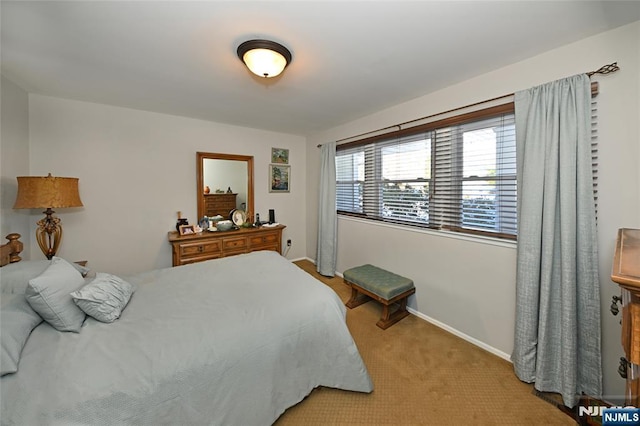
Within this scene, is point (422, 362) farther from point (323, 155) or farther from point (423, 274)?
point (323, 155)

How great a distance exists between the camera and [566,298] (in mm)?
1552

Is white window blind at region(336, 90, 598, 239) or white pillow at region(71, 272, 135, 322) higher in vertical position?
white window blind at region(336, 90, 598, 239)

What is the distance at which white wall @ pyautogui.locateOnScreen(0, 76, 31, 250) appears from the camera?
6.75 feet

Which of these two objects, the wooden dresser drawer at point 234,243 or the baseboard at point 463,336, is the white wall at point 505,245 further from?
the wooden dresser drawer at point 234,243

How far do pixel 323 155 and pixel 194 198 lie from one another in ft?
6.71

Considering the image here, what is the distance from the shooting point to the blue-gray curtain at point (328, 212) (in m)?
3.77

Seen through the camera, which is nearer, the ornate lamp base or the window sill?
the window sill

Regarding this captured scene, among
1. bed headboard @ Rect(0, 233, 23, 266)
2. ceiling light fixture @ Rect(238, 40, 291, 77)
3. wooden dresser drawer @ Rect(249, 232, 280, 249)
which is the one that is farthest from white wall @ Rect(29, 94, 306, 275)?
ceiling light fixture @ Rect(238, 40, 291, 77)

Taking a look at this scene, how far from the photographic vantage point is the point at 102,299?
1.38m

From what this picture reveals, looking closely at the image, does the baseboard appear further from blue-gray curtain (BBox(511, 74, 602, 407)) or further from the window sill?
the window sill

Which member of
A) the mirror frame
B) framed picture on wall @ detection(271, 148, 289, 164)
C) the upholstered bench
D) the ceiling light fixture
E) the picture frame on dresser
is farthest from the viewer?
framed picture on wall @ detection(271, 148, 289, 164)

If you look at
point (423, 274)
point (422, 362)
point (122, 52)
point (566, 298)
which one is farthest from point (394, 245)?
point (122, 52)

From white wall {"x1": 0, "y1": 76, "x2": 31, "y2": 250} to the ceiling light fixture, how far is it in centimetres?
219

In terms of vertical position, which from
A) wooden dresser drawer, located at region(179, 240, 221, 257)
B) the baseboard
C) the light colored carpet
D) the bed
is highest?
wooden dresser drawer, located at region(179, 240, 221, 257)
